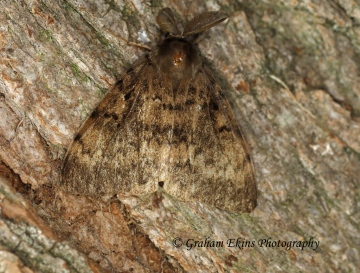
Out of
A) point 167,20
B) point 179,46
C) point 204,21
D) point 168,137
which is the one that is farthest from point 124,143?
point 204,21

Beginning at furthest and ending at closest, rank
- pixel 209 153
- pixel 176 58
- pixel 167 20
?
pixel 209 153
pixel 176 58
pixel 167 20

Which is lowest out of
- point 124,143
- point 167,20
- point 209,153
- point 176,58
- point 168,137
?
point 209,153

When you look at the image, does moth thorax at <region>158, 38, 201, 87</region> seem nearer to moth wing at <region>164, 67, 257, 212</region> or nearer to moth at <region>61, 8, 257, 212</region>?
moth at <region>61, 8, 257, 212</region>

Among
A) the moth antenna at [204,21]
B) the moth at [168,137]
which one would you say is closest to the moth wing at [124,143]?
the moth at [168,137]

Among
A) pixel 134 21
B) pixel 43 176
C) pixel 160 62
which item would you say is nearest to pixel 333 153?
pixel 160 62

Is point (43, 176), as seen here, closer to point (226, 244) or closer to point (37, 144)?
point (37, 144)

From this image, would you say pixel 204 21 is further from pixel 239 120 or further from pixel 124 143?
pixel 124 143
